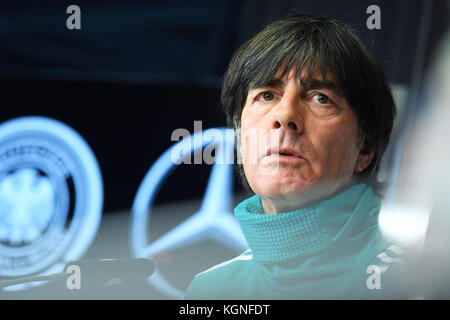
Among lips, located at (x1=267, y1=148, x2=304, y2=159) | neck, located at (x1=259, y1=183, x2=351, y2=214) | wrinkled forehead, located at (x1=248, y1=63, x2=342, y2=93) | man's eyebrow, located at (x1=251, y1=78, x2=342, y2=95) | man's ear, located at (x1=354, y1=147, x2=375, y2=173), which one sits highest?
wrinkled forehead, located at (x1=248, y1=63, x2=342, y2=93)

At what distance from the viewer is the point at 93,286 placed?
4.16 ft

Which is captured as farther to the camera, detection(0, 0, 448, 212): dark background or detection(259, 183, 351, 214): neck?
detection(0, 0, 448, 212): dark background

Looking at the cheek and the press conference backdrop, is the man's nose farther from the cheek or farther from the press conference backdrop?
the press conference backdrop

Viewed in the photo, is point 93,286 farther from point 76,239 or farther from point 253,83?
point 253,83

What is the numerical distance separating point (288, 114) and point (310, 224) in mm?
229

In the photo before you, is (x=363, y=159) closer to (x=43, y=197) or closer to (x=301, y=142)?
(x=301, y=142)

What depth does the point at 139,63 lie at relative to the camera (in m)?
1.47

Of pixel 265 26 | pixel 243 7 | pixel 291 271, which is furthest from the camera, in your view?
pixel 243 7

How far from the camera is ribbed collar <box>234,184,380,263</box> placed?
1146mm

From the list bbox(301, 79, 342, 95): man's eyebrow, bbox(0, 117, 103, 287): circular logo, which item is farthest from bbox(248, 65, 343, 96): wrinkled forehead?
bbox(0, 117, 103, 287): circular logo

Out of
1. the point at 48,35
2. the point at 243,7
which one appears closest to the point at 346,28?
the point at 243,7

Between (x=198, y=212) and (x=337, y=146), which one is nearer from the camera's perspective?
(x=337, y=146)

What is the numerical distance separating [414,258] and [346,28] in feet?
1.72

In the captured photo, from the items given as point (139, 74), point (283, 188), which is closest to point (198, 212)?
point (283, 188)
